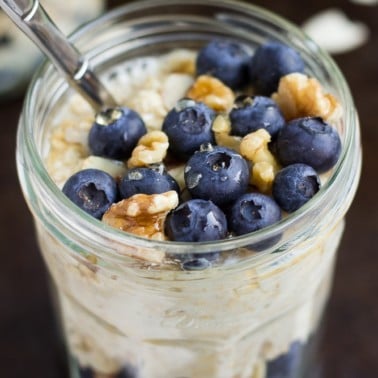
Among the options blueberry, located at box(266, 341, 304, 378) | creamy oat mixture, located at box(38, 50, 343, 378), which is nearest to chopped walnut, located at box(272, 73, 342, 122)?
creamy oat mixture, located at box(38, 50, 343, 378)

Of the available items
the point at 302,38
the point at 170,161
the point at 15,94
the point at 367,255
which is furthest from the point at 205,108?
the point at 15,94

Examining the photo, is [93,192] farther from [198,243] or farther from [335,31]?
[335,31]

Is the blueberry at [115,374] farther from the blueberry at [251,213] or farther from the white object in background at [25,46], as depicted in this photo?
the white object in background at [25,46]

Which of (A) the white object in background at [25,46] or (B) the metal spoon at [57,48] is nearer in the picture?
(B) the metal spoon at [57,48]

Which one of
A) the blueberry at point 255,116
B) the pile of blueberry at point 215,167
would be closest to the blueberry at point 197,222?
the pile of blueberry at point 215,167

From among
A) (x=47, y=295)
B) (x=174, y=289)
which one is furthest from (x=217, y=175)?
(x=47, y=295)

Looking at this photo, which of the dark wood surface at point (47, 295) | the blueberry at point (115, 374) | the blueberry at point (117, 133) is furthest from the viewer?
the dark wood surface at point (47, 295)
